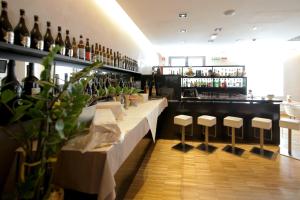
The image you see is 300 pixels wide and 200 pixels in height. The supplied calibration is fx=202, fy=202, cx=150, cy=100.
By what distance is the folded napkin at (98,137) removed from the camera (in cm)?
133

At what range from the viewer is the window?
10.4m

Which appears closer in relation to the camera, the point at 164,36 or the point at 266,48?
the point at 164,36

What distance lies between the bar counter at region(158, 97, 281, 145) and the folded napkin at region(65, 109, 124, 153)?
3.43 metres

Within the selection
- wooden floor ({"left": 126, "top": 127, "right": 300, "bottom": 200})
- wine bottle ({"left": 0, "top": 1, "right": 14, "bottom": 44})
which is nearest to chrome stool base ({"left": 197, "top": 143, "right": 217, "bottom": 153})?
wooden floor ({"left": 126, "top": 127, "right": 300, "bottom": 200})

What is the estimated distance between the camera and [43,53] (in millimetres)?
1607

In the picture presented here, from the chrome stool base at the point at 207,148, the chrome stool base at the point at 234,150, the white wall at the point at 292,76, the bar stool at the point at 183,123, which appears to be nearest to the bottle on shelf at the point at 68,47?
the bar stool at the point at 183,123

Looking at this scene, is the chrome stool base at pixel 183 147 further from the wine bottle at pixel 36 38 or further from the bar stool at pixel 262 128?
the wine bottle at pixel 36 38

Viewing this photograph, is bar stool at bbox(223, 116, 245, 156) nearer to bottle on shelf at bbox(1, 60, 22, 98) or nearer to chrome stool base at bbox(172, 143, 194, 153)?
chrome stool base at bbox(172, 143, 194, 153)

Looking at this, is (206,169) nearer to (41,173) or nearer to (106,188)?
(106,188)

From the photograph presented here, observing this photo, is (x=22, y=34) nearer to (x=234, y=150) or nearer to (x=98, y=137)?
(x=98, y=137)

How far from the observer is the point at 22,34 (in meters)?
1.55

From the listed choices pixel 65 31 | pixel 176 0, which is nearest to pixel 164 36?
pixel 176 0

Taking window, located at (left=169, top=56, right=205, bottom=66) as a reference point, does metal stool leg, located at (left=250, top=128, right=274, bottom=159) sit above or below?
below

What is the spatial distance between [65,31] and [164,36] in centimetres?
437
